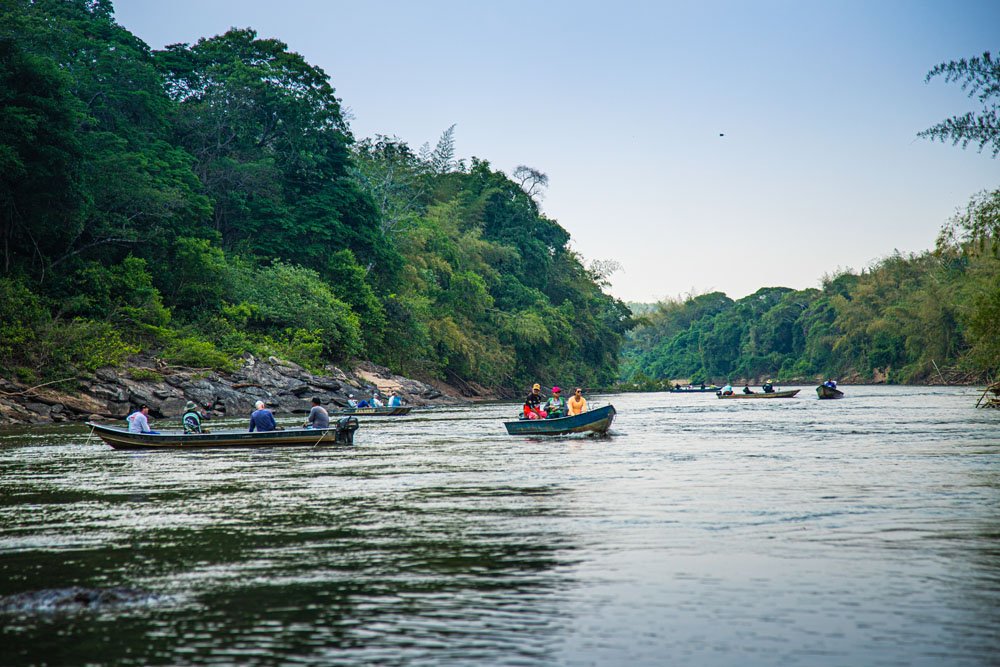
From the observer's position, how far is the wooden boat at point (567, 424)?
2953cm

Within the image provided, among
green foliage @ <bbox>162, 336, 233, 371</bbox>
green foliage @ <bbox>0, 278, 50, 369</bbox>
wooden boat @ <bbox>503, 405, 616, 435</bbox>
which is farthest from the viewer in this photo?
green foliage @ <bbox>162, 336, 233, 371</bbox>

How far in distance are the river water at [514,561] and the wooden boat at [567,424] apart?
7400mm

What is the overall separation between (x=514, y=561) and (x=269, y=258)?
52923 mm

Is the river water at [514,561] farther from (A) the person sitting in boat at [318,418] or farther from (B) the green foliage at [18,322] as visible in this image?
(B) the green foliage at [18,322]

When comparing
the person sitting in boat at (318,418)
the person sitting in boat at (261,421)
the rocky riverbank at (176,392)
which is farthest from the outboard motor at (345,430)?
the rocky riverbank at (176,392)

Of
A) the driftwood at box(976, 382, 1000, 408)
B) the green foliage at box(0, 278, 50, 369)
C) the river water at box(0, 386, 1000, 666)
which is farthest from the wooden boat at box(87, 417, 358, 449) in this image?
the driftwood at box(976, 382, 1000, 408)

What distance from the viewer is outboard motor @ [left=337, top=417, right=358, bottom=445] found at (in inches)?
1057

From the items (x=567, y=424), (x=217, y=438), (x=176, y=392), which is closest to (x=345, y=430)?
(x=217, y=438)

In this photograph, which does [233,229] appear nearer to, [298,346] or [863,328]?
[298,346]

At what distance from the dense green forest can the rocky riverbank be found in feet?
3.01

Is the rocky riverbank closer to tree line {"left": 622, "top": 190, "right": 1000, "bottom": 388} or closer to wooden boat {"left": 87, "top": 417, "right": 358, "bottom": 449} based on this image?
wooden boat {"left": 87, "top": 417, "right": 358, "bottom": 449}

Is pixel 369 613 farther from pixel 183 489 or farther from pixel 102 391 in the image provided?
pixel 102 391

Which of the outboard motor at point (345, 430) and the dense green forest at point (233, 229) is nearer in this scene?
the outboard motor at point (345, 430)

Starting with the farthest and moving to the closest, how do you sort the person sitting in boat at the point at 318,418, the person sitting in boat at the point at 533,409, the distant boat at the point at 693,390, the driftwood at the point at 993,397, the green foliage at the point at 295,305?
the distant boat at the point at 693,390 < the green foliage at the point at 295,305 < the driftwood at the point at 993,397 < the person sitting in boat at the point at 533,409 < the person sitting in boat at the point at 318,418
